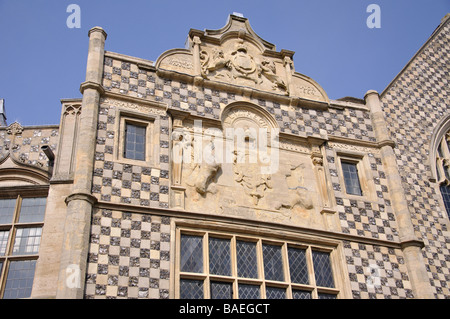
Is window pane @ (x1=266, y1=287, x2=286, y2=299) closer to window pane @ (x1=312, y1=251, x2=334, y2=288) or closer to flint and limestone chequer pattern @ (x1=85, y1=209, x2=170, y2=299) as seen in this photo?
window pane @ (x1=312, y1=251, x2=334, y2=288)

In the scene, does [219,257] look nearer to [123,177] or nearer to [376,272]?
[123,177]

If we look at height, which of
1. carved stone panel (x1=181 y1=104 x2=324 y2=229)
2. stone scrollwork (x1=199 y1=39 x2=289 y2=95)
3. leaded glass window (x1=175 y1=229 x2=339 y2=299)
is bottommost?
leaded glass window (x1=175 y1=229 x2=339 y2=299)

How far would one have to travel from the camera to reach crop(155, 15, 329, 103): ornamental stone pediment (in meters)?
18.9

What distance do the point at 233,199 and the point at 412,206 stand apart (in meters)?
5.92

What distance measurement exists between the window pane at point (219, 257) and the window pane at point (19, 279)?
4338 millimetres

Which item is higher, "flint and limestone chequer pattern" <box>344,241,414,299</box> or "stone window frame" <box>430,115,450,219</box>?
"stone window frame" <box>430,115,450,219</box>

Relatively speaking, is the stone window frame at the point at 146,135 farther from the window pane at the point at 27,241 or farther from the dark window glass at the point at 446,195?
the dark window glass at the point at 446,195

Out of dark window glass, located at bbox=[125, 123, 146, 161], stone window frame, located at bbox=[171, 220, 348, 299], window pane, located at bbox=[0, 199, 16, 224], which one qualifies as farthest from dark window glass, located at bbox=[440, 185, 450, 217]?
window pane, located at bbox=[0, 199, 16, 224]

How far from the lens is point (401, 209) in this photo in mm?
18234

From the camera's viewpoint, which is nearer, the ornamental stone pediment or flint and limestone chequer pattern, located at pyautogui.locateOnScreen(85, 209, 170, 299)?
flint and limestone chequer pattern, located at pyautogui.locateOnScreen(85, 209, 170, 299)

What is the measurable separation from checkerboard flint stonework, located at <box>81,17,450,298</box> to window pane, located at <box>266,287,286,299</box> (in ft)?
6.45

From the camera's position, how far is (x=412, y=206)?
1894 centimetres
